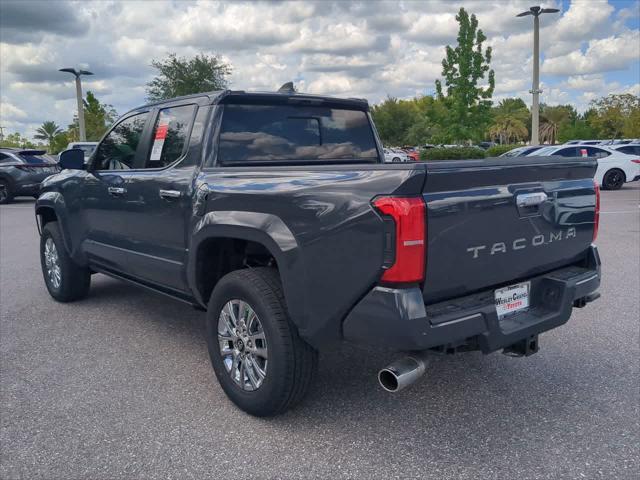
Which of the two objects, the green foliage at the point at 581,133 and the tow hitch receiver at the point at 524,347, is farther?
the green foliage at the point at 581,133

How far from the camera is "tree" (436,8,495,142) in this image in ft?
117

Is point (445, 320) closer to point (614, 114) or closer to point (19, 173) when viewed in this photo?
point (19, 173)

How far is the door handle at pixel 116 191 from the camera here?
15.3 feet

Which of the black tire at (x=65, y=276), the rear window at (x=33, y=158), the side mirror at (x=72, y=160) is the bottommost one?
the black tire at (x=65, y=276)

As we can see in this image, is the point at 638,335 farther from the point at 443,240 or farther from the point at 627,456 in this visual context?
the point at 443,240

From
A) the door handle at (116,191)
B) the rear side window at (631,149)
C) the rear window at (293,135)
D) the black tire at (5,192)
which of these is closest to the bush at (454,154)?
the rear side window at (631,149)

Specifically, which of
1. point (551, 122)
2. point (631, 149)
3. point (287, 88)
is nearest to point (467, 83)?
point (631, 149)

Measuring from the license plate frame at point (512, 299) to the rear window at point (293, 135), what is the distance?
5.92 feet

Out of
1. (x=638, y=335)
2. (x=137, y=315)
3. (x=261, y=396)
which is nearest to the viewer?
(x=261, y=396)

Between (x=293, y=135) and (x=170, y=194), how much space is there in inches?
38.7

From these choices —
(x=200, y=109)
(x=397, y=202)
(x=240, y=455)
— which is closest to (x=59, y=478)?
(x=240, y=455)

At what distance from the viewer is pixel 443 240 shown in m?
2.78

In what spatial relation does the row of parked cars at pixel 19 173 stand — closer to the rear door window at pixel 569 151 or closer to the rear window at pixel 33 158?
the rear window at pixel 33 158

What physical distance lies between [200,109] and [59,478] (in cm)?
242
